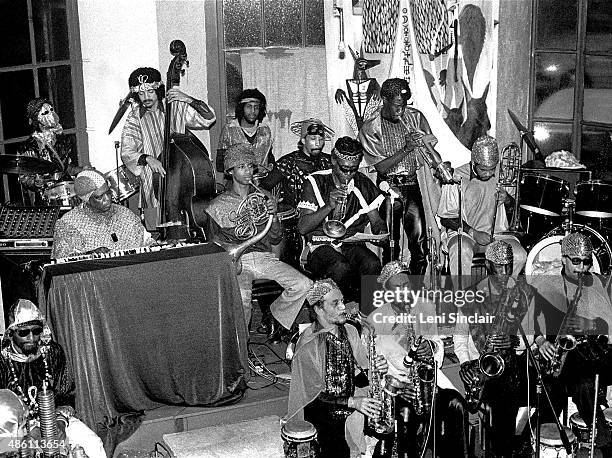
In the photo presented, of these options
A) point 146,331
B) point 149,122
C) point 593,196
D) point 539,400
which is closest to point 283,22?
point 149,122

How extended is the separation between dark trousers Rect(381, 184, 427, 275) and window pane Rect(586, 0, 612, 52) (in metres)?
2.26

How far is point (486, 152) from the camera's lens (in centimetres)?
841

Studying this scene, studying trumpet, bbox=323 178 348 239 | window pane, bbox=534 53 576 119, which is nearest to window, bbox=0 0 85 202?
trumpet, bbox=323 178 348 239

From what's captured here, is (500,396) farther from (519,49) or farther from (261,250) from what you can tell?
(519,49)

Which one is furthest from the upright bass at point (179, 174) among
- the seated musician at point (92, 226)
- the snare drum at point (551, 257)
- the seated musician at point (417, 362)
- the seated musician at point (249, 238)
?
the snare drum at point (551, 257)

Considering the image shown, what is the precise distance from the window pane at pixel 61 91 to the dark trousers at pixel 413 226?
3125mm

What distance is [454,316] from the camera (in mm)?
7902

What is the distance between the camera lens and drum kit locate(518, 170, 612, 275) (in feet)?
26.8

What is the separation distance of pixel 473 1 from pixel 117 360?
5217 millimetres

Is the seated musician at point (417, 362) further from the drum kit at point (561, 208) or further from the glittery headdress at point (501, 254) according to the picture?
the drum kit at point (561, 208)

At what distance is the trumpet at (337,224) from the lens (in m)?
8.15

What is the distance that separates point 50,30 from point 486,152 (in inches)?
159

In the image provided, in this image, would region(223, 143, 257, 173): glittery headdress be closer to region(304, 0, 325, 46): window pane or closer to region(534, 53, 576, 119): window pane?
region(304, 0, 325, 46): window pane

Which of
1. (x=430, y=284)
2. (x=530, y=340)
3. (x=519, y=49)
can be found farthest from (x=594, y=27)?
(x=530, y=340)
